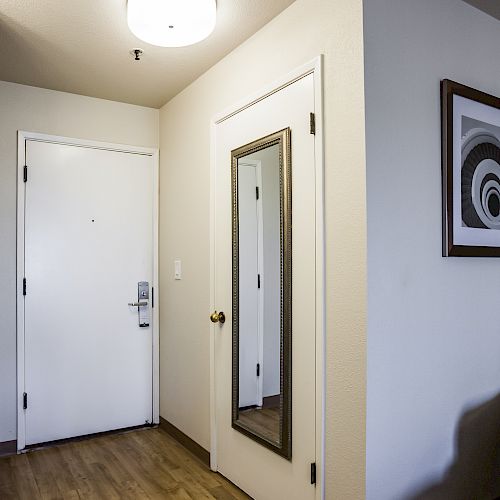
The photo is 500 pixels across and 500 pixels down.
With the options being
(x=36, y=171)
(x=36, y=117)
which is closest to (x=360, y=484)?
(x=36, y=171)

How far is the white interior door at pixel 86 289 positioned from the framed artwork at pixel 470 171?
2.27 metres

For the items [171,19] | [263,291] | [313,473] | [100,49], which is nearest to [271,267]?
[263,291]

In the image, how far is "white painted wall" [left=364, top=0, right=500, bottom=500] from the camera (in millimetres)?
1771

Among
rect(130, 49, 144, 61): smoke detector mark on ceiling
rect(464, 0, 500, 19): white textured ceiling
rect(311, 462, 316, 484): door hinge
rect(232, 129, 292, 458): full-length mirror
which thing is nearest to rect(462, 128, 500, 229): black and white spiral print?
rect(464, 0, 500, 19): white textured ceiling

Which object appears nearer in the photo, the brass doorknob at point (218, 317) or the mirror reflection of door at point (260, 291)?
the mirror reflection of door at point (260, 291)

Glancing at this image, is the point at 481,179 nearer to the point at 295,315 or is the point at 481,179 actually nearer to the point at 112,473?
the point at 295,315

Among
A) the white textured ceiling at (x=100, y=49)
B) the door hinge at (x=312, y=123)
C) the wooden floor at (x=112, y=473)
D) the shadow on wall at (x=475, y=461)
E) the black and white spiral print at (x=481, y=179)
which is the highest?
the white textured ceiling at (x=100, y=49)

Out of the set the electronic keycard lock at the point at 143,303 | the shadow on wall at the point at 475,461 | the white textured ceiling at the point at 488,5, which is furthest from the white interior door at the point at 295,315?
the electronic keycard lock at the point at 143,303

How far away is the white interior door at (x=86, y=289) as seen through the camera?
3158mm

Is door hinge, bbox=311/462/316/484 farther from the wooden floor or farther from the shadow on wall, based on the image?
the wooden floor

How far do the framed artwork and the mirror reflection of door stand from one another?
0.77 meters

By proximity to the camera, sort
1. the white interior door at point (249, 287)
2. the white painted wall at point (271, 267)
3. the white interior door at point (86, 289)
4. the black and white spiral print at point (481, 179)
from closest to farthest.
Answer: the black and white spiral print at point (481, 179) < the white painted wall at point (271, 267) < the white interior door at point (249, 287) < the white interior door at point (86, 289)

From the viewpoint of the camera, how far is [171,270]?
339 centimetres

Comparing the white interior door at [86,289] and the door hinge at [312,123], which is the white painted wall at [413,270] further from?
the white interior door at [86,289]
